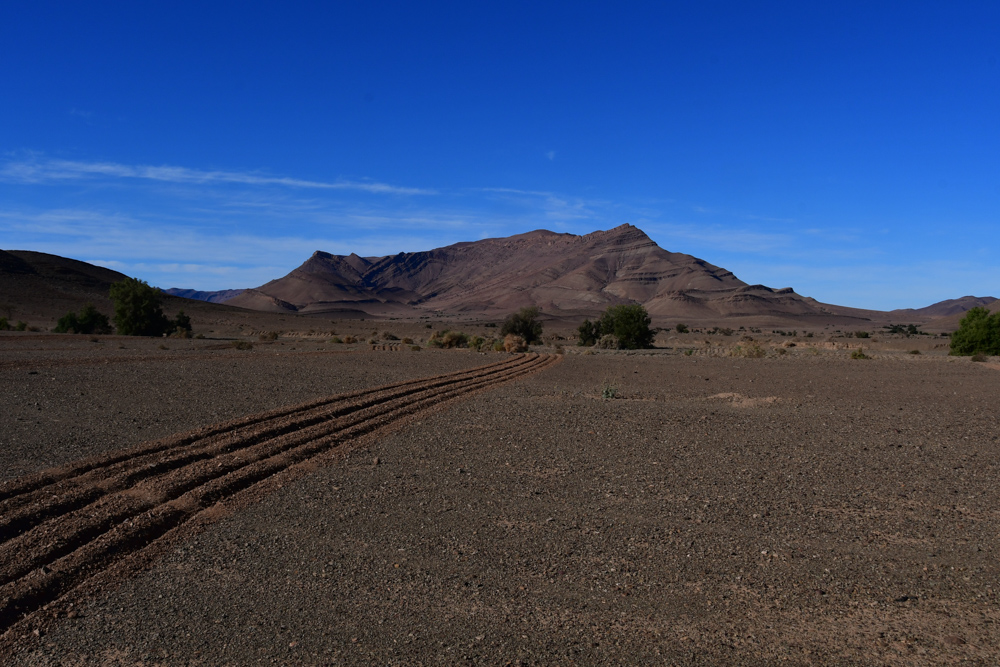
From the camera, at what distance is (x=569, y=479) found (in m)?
10.4

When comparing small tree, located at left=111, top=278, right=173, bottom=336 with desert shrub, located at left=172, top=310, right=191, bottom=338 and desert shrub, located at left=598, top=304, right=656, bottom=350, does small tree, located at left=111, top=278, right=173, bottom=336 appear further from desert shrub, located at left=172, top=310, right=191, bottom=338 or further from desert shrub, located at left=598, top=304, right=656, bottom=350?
desert shrub, located at left=598, top=304, right=656, bottom=350

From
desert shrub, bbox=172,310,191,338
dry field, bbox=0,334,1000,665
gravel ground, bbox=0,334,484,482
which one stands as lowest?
dry field, bbox=0,334,1000,665

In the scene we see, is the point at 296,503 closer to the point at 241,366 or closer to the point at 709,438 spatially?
the point at 709,438

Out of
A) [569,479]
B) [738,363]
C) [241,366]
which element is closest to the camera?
[569,479]

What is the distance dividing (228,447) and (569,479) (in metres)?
5.54

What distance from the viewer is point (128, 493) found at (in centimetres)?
883

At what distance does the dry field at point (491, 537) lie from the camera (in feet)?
17.6

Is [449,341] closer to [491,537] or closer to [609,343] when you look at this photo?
[609,343]

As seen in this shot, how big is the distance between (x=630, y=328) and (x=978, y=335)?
22.7 meters

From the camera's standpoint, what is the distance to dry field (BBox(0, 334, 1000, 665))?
5.37 metres

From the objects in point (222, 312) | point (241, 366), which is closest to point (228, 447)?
point (241, 366)

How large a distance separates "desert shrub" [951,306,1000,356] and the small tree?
189 ft

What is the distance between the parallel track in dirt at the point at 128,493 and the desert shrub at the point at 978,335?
4435cm

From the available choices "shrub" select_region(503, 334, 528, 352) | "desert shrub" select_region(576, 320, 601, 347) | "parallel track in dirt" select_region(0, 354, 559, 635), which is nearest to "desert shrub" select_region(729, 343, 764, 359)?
"shrub" select_region(503, 334, 528, 352)
